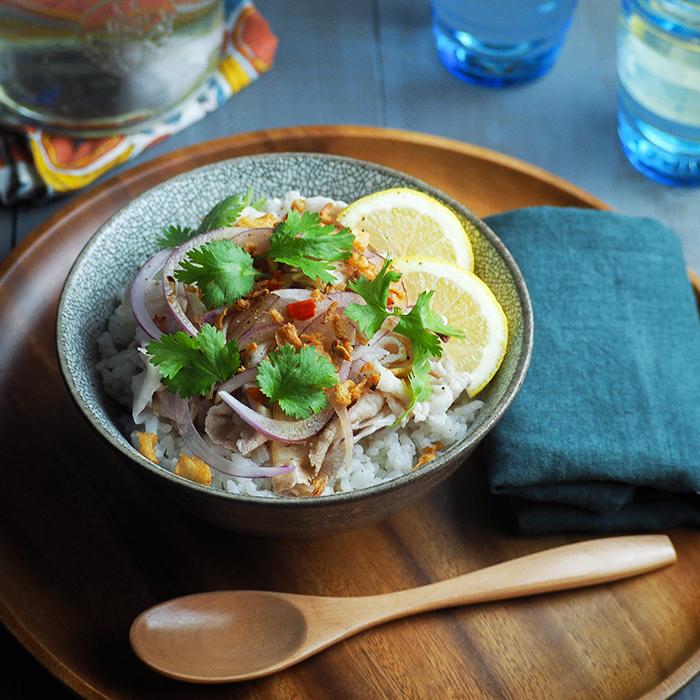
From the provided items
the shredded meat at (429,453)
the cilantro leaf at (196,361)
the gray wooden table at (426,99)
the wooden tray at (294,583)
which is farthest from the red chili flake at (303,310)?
the gray wooden table at (426,99)

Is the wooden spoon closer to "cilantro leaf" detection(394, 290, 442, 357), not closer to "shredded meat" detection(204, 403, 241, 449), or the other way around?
"shredded meat" detection(204, 403, 241, 449)

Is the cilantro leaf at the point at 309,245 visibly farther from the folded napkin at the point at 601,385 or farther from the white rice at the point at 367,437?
the folded napkin at the point at 601,385

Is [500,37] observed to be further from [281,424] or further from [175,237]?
[281,424]

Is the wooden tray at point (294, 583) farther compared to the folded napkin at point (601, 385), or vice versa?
the folded napkin at point (601, 385)

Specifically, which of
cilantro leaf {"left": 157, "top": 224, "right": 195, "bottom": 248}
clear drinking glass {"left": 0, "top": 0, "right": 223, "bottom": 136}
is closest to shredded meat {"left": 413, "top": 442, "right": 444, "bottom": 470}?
cilantro leaf {"left": 157, "top": 224, "right": 195, "bottom": 248}

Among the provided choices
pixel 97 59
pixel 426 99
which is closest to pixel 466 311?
pixel 426 99

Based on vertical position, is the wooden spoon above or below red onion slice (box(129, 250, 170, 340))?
below
